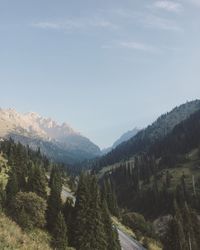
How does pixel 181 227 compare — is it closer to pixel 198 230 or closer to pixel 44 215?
pixel 198 230

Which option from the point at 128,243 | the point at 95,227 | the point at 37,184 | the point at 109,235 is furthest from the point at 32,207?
the point at 128,243

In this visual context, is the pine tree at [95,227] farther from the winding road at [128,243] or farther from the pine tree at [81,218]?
the winding road at [128,243]

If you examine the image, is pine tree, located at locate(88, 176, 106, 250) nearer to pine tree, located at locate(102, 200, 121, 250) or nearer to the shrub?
pine tree, located at locate(102, 200, 121, 250)

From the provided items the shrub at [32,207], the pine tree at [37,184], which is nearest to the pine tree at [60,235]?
the shrub at [32,207]

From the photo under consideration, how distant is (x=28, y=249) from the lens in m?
20.6

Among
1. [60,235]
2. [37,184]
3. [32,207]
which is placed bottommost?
[60,235]

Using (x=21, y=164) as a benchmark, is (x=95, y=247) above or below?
below

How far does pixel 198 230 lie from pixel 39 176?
43.1 m

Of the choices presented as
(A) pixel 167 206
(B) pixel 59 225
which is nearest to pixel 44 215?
(B) pixel 59 225

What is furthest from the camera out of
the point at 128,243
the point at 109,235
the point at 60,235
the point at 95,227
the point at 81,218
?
the point at 128,243

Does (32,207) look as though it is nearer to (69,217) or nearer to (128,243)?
(69,217)

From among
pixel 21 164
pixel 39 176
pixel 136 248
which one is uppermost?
pixel 21 164

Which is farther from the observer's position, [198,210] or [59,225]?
[198,210]

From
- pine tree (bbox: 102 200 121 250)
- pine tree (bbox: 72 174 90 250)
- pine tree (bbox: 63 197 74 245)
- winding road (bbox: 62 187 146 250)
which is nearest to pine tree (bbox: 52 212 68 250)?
pine tree (bbox: 72 174 90 250)
